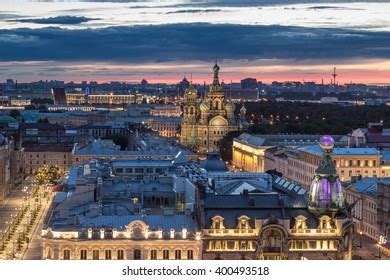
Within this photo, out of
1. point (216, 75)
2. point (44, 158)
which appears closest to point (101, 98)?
point (216, 75)

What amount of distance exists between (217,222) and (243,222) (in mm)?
589

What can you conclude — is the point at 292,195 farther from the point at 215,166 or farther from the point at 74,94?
the point at 74,94

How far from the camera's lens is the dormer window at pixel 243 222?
22.3 m

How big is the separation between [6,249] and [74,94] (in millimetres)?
151128

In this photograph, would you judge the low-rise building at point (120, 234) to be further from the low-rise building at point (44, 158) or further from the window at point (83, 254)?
the low-rise building at point (44, 158)

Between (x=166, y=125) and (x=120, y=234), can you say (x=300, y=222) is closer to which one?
(x=120, y=234)

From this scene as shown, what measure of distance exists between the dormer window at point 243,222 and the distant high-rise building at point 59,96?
495 feet

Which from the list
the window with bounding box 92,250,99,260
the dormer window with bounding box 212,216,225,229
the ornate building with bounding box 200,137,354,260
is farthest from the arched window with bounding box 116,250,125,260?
the dormer window with bounding box 212,216,225,229

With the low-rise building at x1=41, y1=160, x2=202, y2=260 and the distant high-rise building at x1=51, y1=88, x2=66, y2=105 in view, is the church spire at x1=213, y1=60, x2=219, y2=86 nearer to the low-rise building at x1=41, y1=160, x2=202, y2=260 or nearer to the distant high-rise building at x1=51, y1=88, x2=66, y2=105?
the low-rise building at x1=41, y1=160, x2=202, y2=260

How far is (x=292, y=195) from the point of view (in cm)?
2491

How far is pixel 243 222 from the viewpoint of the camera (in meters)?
22.4

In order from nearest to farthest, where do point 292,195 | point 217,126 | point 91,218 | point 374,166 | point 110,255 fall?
point 110,255
point 91,218
point 292,195
point 374,166
point 217,126

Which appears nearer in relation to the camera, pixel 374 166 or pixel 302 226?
pixel 302 226

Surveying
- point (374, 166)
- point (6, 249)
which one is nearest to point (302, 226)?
point (6, 249)
